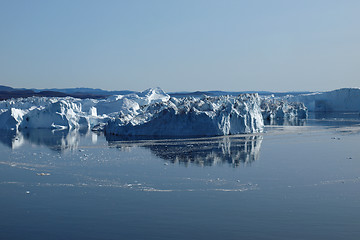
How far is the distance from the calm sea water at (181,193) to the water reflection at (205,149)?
71 millimetres

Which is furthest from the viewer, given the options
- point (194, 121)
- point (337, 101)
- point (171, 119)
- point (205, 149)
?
point (337, 101)

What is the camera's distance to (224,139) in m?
24.1

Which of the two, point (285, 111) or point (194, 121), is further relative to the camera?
point (285, 111)

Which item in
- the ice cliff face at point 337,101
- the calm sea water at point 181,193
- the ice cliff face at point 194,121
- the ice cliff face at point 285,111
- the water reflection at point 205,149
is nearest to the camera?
the calm sea water at point 181,193

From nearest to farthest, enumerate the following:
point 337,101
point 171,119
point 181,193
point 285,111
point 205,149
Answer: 1. point 181,193
2. point 205,149
3. point 171,119
4. point 285,111
5. point 337,101

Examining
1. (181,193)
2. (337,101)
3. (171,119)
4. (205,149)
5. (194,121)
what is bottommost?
(181,193)

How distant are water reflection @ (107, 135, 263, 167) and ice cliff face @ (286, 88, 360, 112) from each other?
39.3m

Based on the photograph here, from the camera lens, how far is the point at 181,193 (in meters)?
11.3

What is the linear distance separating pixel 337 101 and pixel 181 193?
5532cm

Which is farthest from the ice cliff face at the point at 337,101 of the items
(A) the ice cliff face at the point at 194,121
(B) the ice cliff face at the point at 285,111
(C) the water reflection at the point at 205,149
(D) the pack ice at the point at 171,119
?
(C) the water reflection at the point at 205,149

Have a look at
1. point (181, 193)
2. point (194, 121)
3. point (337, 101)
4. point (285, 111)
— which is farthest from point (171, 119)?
point (337, 101)

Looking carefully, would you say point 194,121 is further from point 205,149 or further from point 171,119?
point 205,149

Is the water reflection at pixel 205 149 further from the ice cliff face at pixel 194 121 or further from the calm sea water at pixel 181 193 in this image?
the ice cliff face at pixel 194 121

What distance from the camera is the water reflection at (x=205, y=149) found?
16.8 metres
